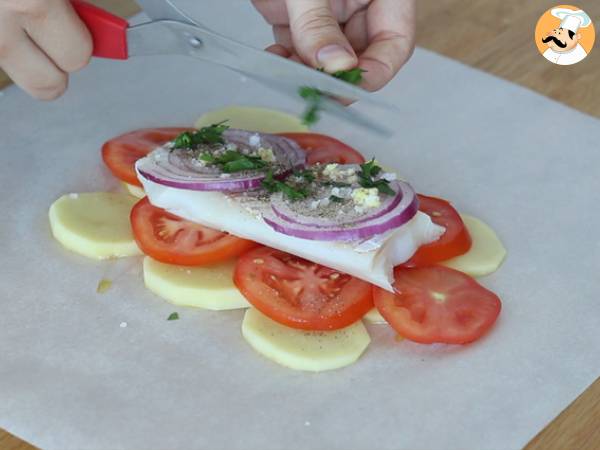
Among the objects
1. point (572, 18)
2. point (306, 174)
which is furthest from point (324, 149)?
point (572, 18)

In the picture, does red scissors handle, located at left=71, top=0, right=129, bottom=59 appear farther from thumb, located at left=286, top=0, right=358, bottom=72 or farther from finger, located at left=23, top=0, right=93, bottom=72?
thumb, located at left=286, top=0, right=358, bottom=72

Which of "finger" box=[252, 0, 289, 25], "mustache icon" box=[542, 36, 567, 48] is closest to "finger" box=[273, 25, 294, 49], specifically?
"finger" box=[252, 0, 289, 25]

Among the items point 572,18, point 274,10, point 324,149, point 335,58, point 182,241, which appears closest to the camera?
point 335,58

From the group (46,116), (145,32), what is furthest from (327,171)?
(46,116)

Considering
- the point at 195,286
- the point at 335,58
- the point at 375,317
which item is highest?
the point at 335,58

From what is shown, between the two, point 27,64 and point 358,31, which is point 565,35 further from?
point 27,64

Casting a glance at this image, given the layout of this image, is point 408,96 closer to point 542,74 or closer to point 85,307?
point 542,74
